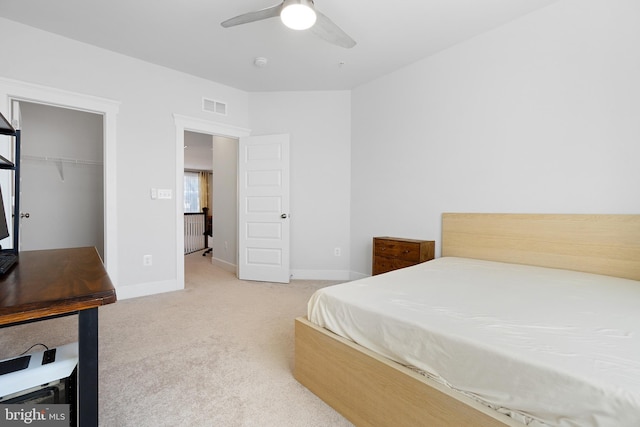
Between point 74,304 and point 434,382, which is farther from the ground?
point 74,304

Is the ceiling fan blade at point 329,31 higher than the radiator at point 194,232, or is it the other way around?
the ceiling fan blade at point 329,31

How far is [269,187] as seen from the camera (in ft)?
12.9

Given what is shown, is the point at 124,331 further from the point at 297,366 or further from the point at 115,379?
the point at 297,366

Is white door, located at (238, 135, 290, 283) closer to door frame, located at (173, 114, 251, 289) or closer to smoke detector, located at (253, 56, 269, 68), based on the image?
door frame, located at (173, 114, 251, 289)

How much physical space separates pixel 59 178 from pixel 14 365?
4.18 meters

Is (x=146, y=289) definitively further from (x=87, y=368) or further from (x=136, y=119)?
(x=87, y=368)

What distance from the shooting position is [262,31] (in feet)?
8.83

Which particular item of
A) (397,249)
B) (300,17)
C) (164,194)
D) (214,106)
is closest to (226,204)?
(164,194)

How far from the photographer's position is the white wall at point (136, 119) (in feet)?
8.86

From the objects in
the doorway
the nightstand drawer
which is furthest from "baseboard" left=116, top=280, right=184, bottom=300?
the nightstand drawer

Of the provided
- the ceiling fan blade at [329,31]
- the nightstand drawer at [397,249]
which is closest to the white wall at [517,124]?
the nightstand drawer at [397,249]

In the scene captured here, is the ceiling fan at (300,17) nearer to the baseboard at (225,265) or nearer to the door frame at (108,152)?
the door frame at (108,152)

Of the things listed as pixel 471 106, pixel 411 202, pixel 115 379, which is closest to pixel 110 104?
pixel 115 379

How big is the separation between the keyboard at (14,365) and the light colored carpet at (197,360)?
24.2 inches
